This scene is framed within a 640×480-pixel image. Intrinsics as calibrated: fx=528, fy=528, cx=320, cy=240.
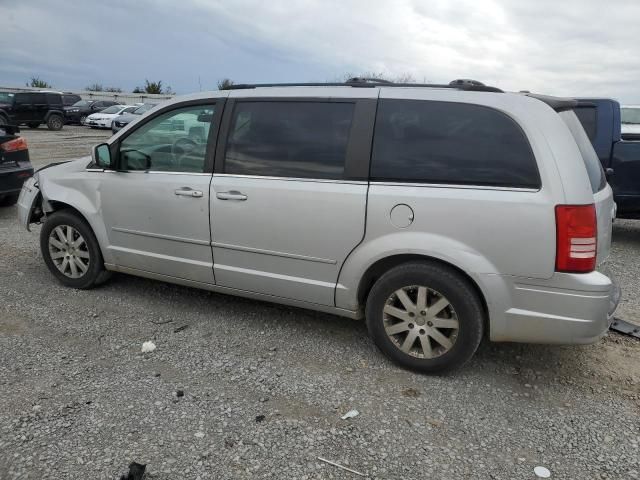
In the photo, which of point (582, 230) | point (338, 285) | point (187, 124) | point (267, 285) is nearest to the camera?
point (582, 230)

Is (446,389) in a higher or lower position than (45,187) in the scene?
lower

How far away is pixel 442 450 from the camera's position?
265cm

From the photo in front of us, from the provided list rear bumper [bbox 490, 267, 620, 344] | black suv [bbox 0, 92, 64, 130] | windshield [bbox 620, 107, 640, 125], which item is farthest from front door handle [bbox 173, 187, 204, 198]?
black suv [bbox 0, 92, 64, 130]

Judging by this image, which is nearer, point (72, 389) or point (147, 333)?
point (72, 389)

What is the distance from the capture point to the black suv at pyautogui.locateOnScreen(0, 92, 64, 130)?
2473 cm

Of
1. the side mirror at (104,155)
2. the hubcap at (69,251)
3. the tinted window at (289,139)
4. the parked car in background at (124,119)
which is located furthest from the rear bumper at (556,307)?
the parked car in background at (124,119)

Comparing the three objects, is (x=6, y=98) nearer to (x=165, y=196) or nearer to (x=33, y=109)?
(x=33, y=109)

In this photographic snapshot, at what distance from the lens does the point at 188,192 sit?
151 inches

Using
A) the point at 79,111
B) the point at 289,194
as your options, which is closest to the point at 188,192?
the point at 289,194

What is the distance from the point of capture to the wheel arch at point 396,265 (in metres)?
3.14

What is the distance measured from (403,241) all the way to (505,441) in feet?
3.99

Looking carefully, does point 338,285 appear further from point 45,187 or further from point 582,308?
point 45,187

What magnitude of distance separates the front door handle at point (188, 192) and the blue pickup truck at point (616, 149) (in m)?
4.99

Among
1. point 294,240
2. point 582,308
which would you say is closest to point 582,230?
point 582,308
